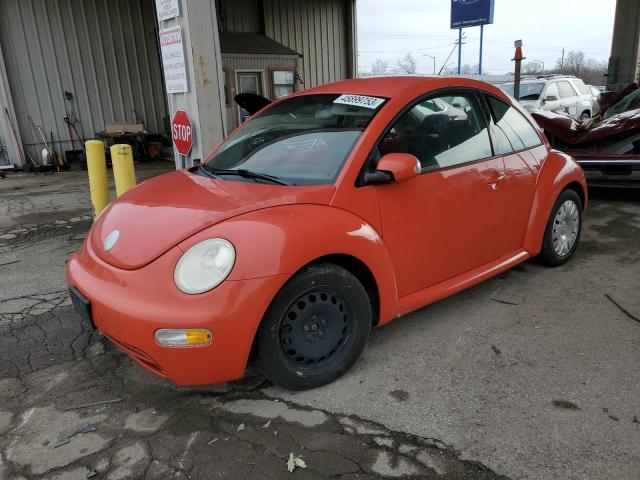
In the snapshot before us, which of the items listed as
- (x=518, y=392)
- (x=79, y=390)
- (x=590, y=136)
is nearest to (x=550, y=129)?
(x=590, y=136)

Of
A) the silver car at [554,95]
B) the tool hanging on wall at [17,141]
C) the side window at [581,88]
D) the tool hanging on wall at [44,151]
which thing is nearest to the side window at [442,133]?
the silver car at [554,95]

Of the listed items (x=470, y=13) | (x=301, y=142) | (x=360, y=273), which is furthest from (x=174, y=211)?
(x=470, y=13)

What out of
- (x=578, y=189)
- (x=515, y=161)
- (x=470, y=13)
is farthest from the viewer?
(x=470, y=13)

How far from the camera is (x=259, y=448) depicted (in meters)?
2.33

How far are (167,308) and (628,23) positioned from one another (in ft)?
49.8

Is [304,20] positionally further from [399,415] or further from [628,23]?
→ [399,415]

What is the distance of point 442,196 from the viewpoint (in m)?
3.16

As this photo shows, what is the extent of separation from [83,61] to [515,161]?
1036 centimetres

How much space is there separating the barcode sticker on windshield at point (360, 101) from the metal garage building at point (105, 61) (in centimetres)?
652

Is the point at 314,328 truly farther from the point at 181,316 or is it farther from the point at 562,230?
the point at 562,230

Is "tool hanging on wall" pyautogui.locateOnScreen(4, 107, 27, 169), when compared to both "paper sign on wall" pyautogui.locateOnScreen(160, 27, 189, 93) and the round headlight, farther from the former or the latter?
the round headlight

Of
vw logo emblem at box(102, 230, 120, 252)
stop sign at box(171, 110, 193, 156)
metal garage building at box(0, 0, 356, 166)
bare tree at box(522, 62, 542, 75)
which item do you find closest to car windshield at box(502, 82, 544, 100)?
metal garage building at box(0, 0, 356, 166)

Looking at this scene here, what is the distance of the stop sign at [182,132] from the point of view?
5.46 metres

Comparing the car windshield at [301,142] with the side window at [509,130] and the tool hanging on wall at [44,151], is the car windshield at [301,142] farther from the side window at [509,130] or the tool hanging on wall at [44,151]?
the tool hanging on wall at [44,151]
